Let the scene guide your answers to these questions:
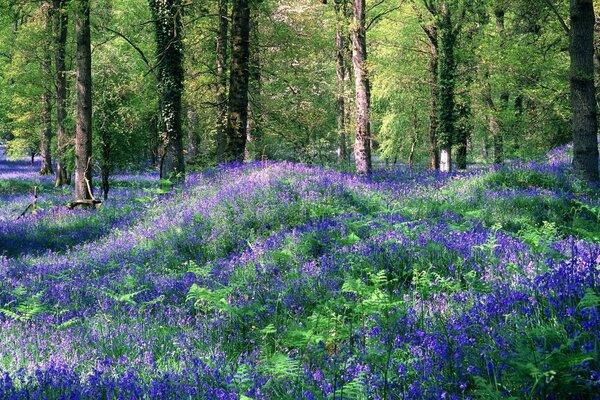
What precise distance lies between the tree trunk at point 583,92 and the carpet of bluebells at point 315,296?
0.50 meters

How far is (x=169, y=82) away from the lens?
12.6 metres

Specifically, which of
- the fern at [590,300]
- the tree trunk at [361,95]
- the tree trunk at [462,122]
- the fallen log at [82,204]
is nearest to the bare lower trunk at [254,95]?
the tree trunk at [361,95]

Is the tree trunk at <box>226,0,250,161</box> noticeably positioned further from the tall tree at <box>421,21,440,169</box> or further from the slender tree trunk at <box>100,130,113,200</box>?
the tall tree at <box>421,21,440,169</box>

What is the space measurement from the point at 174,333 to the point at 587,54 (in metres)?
9.30

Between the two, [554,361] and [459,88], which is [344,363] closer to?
[554,361]

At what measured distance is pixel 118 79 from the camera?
59.8 feet

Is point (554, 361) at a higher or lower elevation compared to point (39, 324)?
higher

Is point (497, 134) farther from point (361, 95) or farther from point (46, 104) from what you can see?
point (46, 104)

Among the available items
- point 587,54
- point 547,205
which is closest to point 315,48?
point 587,54

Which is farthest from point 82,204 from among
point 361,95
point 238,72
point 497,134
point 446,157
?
point 497,134

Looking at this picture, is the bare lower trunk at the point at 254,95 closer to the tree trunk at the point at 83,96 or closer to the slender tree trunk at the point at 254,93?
the slender tree trunk at the point at 254,93

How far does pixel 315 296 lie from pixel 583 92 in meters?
7.84

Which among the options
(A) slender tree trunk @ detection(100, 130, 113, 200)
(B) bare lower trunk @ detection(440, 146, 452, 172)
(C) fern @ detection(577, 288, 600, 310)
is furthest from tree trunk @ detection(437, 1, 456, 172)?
(C) fern @ detection(577, 288, 600, 310)

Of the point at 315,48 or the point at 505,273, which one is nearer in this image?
the point at 505,273
